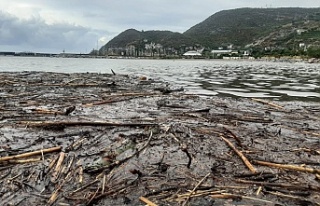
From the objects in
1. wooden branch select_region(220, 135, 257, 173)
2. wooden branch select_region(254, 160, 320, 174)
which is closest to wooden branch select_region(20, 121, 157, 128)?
wooden branch select_region(220, 135, 257, 173)

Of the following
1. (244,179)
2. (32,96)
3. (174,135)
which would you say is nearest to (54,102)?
(32,96)

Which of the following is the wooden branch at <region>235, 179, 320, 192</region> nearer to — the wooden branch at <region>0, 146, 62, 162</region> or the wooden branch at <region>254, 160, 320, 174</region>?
the wooden branch at <region>254, 160, 320, 174</region>

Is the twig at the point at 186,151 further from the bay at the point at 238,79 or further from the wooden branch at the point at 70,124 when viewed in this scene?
the bay at the point at 238,79

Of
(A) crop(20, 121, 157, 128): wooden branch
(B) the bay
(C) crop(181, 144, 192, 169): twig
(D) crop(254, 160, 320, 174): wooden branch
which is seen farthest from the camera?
(B) the bay

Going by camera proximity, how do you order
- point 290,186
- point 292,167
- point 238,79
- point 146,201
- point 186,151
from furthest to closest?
point 238,79 < point 186,151 < point 292,167 < point 290,186 < point 146,201

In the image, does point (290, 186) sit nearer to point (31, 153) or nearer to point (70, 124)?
point (31, 153)

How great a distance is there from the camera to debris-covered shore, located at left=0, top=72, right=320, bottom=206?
4.11m

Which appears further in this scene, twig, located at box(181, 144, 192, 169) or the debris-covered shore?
twig, located at box(181, 144, 192, 169)

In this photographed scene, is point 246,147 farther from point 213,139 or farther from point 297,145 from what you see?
point 297,145

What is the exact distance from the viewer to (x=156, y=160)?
5.13 m

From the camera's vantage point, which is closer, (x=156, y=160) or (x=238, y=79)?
(x=156, y=160)

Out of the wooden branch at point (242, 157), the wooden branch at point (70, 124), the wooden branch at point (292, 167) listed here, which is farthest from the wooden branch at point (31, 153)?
the wooden branch at point (292, 167)

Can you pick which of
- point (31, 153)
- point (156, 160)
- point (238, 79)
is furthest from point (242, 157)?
point (238, 79)

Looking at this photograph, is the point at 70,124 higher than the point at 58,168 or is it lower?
higher
